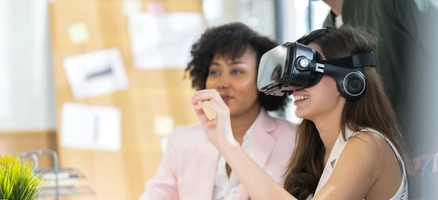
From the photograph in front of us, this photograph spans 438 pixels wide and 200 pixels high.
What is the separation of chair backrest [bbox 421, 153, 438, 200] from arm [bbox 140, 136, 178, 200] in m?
0.93

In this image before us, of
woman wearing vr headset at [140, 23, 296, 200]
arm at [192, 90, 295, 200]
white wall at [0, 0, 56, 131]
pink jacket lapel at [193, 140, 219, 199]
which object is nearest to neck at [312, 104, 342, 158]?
arm at [192, 90, 295, 200]

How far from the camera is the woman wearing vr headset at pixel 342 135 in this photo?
4.67 ft

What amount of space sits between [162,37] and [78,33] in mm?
539

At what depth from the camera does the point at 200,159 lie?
2.18 metres

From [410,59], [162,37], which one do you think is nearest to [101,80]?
[162,37]

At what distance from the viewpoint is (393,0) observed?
1779mm

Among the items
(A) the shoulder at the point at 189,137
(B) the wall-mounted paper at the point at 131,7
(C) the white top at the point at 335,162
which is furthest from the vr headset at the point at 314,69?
(B) the wall-mounted paper at the point at 131,7

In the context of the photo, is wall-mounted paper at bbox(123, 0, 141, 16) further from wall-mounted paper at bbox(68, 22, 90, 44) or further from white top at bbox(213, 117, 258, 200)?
white top at bbox(213, 117, 258, 200)

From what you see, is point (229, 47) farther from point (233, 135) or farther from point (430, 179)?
point (430, 179)

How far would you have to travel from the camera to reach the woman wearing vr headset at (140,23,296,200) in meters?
2.14

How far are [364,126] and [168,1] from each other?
8.78 ft

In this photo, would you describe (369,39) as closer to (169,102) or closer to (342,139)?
(342,139)

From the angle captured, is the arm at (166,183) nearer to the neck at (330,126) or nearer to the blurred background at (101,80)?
the neck at (330,126)

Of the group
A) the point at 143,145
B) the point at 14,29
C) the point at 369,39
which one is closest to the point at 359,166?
the point at 369,39
